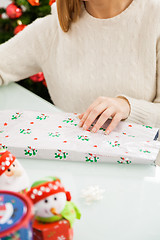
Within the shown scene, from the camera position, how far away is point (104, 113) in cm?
82

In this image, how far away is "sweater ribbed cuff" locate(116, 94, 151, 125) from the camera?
0.92 meters

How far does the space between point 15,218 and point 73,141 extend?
402 millimetres

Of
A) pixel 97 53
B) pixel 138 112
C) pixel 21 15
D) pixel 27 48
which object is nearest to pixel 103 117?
pixel 138 112

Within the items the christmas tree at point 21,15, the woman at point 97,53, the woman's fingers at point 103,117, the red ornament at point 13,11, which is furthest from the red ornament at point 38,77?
the woman's fingers at point 103,117

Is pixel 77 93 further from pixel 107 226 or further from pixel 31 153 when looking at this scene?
pixel 107 226

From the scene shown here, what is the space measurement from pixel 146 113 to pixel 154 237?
1.55 feet

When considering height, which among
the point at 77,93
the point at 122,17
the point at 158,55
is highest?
the point at 122,17

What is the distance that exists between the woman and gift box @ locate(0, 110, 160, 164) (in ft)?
0.54

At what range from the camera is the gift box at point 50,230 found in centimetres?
44

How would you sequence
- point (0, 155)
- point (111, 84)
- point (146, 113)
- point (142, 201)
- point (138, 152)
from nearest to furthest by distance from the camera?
point (0, 155) < point (142, 201) < point (138, 152) < point (146, 113) < point (111, 84)

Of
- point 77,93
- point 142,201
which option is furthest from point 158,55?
point 142,201

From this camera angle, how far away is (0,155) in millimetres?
487

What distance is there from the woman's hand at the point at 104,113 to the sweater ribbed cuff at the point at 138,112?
0.06ft

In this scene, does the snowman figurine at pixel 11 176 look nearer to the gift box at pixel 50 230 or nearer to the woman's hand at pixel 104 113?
the gift box at pixel 50 230
